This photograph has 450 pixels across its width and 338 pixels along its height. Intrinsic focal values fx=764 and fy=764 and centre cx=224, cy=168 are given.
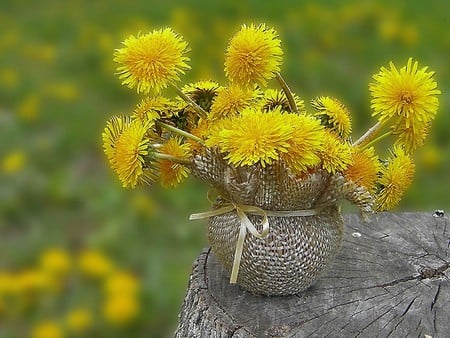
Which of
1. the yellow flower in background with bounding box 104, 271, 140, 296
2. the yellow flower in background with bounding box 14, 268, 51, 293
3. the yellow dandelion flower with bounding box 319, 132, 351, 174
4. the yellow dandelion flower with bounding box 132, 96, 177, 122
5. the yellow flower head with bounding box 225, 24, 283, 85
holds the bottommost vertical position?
the yellow flower in background with bounding box 14, 268, 51, 293

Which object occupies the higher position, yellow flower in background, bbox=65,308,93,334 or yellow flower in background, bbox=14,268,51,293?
yellow flower in background, bbox=14,268,51,293

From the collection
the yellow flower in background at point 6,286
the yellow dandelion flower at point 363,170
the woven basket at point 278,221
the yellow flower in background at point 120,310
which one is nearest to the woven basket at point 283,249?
the woven basket at point 278,221

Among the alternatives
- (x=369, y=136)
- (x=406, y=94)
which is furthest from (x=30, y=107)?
(x=406, y=94)

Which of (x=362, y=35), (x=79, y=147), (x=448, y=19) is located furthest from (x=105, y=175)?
(x=448, y=19)

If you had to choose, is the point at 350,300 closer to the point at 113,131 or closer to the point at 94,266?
the point at 113,131

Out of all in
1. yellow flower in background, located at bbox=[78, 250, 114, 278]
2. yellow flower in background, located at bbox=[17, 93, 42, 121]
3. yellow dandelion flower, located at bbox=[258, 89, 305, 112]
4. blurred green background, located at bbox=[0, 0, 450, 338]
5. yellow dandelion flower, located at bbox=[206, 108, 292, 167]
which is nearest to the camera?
yellow dandelion flower, located at bbox=[206, 108, 292, 167]

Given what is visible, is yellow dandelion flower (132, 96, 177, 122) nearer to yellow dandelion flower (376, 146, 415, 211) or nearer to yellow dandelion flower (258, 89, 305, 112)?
yellow dandelion flower (258, 89, 305, 112)

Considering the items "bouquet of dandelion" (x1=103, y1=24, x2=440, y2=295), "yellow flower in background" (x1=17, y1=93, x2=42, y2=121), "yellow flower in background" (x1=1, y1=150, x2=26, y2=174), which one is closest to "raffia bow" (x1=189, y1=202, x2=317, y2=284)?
"bouquet of dandelion" (x1=103, y1=24, x2=440, y2=295)
